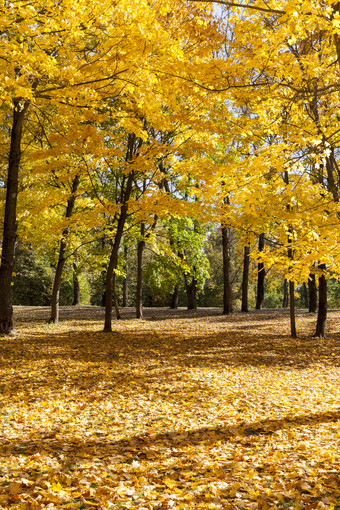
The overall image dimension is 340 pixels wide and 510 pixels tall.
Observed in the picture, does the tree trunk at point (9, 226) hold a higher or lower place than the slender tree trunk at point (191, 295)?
higher

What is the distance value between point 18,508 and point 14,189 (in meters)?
8.26

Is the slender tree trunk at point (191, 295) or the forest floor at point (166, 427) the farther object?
the slender tree trunk at point (191, 295)

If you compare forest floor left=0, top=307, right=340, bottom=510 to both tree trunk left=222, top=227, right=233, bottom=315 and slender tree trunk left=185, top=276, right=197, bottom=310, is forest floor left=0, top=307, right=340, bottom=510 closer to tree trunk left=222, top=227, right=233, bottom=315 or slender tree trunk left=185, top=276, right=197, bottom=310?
tree trunk left=222, top=227, right=233, bottom=315

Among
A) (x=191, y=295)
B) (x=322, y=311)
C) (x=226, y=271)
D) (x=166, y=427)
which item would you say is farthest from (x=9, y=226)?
(x=191, y=295)

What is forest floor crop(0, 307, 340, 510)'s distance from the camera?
3234 mm

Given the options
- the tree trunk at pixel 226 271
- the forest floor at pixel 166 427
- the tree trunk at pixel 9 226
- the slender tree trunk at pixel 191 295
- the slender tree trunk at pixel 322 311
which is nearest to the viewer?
the forest floor at pixel 166 427

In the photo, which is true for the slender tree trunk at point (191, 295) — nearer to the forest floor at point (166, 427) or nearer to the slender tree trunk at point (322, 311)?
the slender tree trunk at point (322, 311)

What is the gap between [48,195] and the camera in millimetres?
→ 13367

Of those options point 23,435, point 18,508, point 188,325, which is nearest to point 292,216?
point 23,435

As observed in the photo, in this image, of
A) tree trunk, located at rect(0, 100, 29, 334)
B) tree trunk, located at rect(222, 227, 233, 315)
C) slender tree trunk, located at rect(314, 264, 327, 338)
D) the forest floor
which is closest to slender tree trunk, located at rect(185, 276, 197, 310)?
tree trunk, located at rect(222, 227, 233, 315)

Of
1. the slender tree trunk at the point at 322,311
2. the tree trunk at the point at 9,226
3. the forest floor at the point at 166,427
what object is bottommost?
the forest floor at the point at 166,427

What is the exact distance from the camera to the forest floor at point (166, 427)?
3.23 m

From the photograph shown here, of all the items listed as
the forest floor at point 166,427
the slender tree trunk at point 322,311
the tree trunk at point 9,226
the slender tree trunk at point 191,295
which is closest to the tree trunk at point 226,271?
the slender tree trunk at point 191,295

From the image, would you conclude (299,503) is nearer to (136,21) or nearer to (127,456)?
(127,456)
